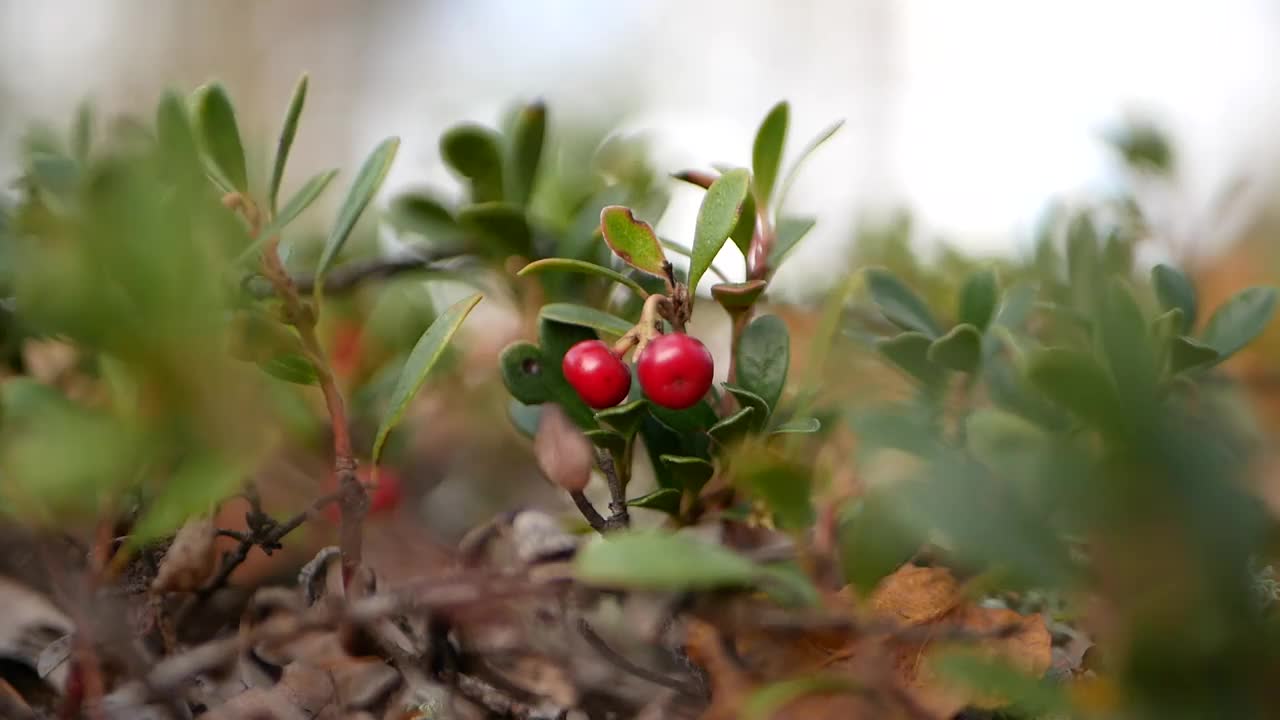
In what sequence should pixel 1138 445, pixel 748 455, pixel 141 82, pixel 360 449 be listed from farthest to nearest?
pixel 141 82 < pixel 360 449 < pixel 748 455 < pixel 1138 445

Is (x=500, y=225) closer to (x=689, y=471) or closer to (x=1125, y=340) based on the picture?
(x=689, y=471)

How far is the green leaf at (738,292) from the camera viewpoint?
16.9 inches

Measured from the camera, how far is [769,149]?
1.61ft

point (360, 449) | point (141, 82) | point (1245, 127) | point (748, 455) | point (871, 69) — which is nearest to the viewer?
point (748, 455)

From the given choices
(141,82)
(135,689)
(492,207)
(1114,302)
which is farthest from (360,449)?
(141,82)

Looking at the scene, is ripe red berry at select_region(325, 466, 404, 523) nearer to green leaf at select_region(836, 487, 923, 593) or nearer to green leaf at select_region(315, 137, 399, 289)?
green leaf at select_region(315, 137, 399, 289)

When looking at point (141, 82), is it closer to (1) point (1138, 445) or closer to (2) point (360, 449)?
(2) point (360, 449)

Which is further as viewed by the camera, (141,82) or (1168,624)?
(141,82)

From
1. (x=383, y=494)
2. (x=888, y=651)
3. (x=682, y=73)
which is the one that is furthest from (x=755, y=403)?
(x=682, y=73)

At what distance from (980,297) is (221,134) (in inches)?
15.4

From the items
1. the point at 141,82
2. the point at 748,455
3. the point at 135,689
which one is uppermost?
the point at 748,455

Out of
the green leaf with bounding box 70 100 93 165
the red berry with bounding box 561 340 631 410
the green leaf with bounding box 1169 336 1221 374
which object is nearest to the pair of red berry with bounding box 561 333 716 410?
the red berry with bounding box 561 340 631 410

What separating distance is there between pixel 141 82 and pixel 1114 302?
4.03 metres

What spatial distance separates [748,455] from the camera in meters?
0.35
